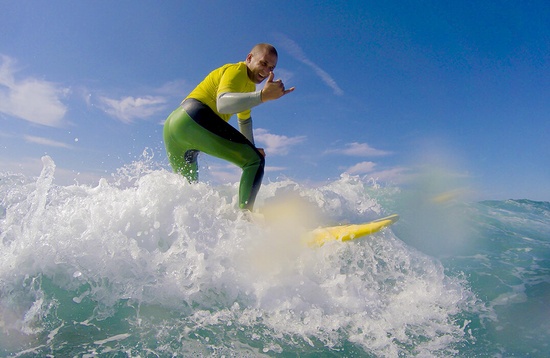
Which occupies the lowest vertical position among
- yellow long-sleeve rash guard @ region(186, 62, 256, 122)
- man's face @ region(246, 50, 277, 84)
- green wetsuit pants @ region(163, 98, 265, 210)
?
green wetsuit pants @ region(163, 98, 265, 210)

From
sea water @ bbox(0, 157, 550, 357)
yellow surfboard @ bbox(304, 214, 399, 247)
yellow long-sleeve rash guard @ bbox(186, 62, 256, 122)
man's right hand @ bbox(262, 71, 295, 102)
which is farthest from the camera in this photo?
yellow surfboard @ bbox(304, 214, 399, 247)

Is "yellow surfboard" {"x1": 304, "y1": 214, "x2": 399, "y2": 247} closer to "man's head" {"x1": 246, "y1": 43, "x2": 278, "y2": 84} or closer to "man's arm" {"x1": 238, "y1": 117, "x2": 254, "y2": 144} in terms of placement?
Answer: "man's arm" {"x1": 238, "y1": 117, "x2": 254, "y2": 144}

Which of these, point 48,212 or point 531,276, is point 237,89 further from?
point 531,276

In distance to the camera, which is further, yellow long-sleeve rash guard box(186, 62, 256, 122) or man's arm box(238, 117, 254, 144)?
man's arm box(238, 117, 254, 144)

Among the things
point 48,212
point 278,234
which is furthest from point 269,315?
point 48,212

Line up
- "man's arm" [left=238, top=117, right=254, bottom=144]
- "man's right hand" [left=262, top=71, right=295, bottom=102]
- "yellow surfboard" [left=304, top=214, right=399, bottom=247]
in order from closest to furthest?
"man's right hand" [left=262, top=71, right=295, bottom=102] → "yellow surfboard" [left=304, top=214, right=399, bottom=247] → "man's arm" [left=238, top=117, right=254, bottom=144]

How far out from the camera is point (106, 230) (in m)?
3.04

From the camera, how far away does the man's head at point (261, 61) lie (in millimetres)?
3684

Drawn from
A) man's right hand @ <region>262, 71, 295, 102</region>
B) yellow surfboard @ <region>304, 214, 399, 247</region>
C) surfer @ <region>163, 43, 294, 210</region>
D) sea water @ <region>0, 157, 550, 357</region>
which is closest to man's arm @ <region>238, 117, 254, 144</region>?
surfer @ <region>163, 43, 294, 210</region>

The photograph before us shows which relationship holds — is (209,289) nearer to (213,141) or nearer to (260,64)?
(213,141)

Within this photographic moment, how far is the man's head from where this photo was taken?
3.68 m

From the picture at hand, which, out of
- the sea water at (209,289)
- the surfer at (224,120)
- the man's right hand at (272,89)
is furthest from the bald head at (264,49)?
the sea water at (209,289)

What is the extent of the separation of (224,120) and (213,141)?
0.32 meters

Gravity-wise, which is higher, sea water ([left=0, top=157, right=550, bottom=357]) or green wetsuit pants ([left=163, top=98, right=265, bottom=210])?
green wetsuit pants ([left=163, top=98, right=265, bottom=210])
